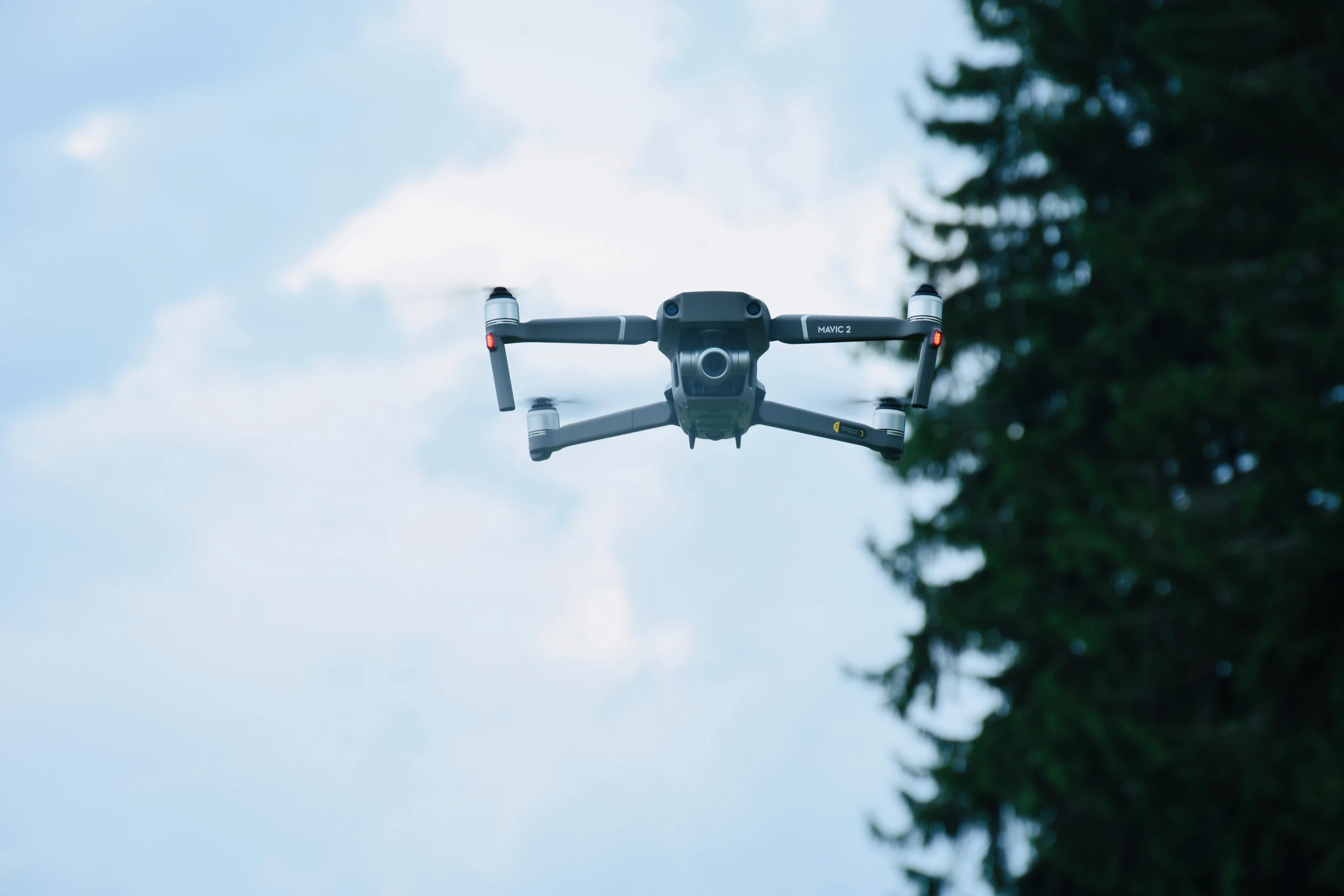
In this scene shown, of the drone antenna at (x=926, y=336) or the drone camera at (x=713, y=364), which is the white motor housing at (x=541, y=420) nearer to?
the drone camera at (x=713, y=364)

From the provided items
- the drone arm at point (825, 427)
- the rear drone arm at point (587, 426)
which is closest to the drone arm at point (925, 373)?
the drone arm at point (825, 427)

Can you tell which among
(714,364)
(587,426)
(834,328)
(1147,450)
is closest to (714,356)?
(714,364)

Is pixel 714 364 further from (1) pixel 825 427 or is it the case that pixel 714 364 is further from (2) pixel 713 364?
(1) pixel 825 427

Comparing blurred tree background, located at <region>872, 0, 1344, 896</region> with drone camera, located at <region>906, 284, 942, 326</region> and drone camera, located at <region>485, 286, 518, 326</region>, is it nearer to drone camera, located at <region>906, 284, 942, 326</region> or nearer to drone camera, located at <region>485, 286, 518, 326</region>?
drone camera, located at <region>906, 284, 942, 326</region>

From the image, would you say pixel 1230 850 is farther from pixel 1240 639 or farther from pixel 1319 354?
pixel 1319 354

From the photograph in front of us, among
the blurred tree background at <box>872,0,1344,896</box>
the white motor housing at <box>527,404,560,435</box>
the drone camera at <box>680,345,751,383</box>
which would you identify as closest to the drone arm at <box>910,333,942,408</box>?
the drone camera at <box>680,345,751,383</box>

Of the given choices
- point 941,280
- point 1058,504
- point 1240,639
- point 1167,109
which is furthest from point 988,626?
point 1167,109

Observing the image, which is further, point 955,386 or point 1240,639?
point 955,386
